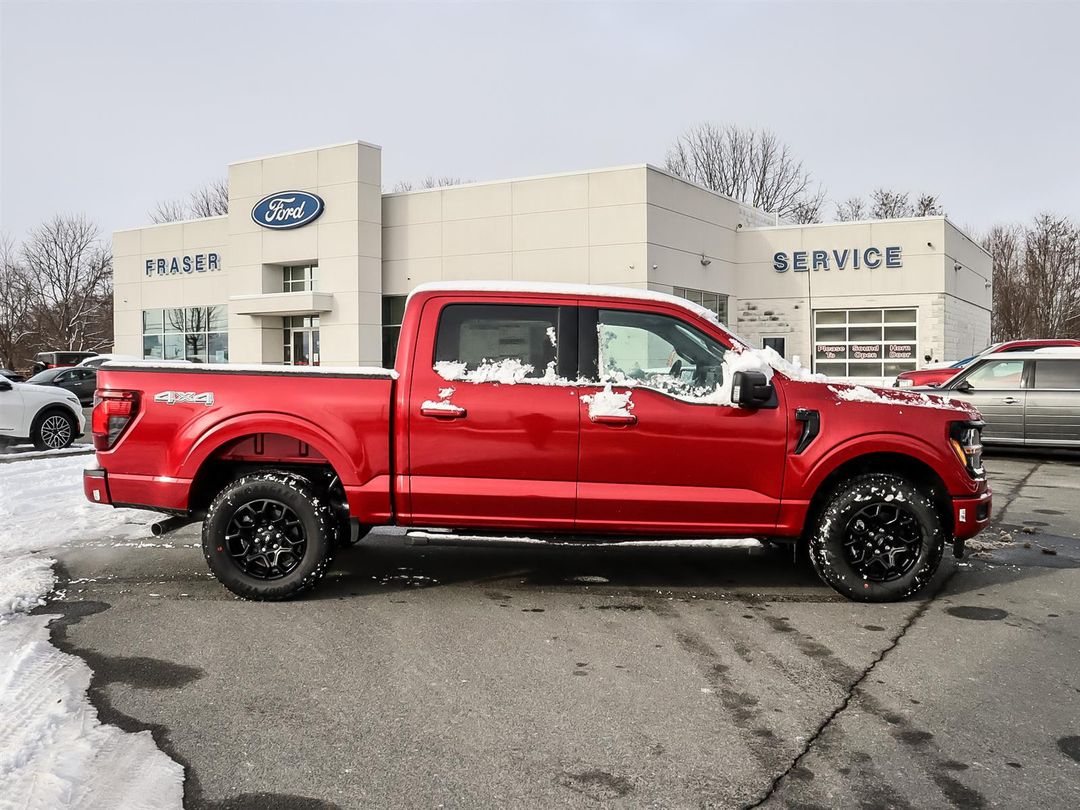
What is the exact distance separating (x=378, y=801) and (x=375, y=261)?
28554mm

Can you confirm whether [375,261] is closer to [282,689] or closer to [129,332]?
[129,332]

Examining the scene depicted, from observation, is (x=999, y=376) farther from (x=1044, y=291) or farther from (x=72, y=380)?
(x=1044, y=291)

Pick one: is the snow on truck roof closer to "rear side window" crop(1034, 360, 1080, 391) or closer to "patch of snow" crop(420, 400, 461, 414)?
"patch of snow" crop(420, 400, 461, 414)

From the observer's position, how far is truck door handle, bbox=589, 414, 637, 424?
5.11m

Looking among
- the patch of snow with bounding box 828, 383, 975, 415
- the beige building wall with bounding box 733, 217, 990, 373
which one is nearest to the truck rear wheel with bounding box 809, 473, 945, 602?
the patch of snow with bounding box 828, 383, 975, 415

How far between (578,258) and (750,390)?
22.7 metres

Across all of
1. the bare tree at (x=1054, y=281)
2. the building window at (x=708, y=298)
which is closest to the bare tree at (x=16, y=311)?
the building window at (x=708, y=298)

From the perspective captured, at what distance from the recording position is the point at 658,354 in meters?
5.37

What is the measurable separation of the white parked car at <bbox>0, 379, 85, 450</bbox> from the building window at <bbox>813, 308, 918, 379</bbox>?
2199cm

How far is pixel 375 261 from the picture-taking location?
30.2m

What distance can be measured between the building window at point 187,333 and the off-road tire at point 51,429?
2015 cm


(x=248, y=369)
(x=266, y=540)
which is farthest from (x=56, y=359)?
(x=266, y=540)

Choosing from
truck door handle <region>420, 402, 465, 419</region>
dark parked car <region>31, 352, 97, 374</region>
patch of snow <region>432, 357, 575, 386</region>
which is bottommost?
truck door handle <region>420, 402, 465, 419</region>

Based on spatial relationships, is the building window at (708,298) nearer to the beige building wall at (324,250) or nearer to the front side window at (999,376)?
the beige building wall at (324,250)
